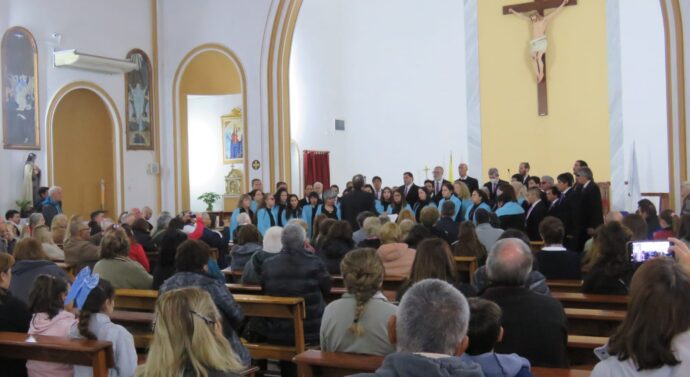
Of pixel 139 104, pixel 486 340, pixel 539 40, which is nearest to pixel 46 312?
pixel 486 340

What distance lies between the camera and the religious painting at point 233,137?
19.2 m

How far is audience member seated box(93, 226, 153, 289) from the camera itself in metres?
6.20

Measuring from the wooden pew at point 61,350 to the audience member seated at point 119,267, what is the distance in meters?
1.76

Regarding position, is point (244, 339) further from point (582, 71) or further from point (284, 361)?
point (582, 71)

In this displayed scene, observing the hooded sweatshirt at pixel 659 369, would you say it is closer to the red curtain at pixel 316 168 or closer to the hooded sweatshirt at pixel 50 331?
the hooded sweatshirt at pixel 50 331

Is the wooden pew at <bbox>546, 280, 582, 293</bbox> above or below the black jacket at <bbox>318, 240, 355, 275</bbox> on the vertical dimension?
below

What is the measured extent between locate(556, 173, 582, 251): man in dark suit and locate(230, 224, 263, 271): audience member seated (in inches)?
144

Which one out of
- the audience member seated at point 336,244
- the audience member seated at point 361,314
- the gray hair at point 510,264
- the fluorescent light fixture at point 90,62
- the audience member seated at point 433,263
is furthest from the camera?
the fluorescent light fixture at point 90,62

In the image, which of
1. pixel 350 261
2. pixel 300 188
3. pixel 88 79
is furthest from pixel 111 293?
pixel 300 188

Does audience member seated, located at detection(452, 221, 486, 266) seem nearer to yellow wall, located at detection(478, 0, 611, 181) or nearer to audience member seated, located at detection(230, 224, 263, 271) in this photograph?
audience member seated, located at detection(230, 224, 263, 271)

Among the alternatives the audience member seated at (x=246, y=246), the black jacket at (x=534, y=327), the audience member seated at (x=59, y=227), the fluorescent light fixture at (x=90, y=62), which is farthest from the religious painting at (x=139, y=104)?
the black jacket at (x=534, y=327)

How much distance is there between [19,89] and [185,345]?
1264 centimetres

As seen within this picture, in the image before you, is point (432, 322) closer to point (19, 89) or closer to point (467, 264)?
point (467, 264)

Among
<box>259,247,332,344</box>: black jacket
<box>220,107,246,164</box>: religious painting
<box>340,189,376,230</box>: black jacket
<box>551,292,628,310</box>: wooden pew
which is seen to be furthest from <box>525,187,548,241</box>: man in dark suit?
<box>220,107,246,164</box>: religious painting
